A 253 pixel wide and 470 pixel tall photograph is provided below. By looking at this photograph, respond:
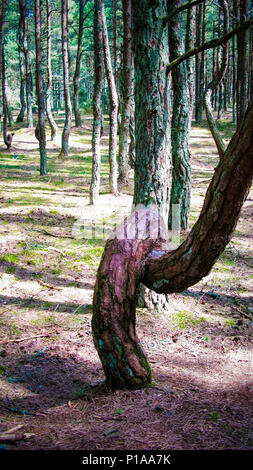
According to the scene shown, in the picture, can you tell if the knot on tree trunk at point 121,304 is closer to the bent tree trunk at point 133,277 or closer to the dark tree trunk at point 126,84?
the bent tree trunk at point 133,277

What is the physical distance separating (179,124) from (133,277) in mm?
6257

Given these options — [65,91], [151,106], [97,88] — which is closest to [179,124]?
[97,88]

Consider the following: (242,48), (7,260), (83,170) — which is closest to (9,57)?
(83,170)

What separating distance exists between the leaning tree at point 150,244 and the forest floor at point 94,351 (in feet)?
1.38

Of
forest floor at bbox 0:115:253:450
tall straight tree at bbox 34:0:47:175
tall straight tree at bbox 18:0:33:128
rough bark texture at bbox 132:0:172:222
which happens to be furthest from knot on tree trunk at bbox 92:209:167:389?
tall straight tree at bbox 18:0:33:128

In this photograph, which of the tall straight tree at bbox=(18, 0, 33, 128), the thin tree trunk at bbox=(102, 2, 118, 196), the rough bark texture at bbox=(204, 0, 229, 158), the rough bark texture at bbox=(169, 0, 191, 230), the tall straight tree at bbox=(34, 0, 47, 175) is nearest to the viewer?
the rough bark texture at bbox=(204, 0, 229, 158)

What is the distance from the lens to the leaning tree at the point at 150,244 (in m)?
2.47

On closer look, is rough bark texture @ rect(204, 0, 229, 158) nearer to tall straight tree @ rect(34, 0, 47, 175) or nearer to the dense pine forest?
the dense pine forest

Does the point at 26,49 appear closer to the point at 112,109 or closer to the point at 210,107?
the point at 112,109

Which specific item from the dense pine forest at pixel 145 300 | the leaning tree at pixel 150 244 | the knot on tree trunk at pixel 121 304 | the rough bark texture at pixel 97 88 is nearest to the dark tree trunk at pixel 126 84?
the rough bark texture at pixel 97 88

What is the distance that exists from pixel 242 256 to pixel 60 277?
3.94 m

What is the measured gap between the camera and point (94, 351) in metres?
5.13

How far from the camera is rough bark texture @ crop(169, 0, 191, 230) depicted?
8375 millimetres

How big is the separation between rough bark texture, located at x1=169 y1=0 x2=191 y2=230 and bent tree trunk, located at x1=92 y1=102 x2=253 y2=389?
17.7ft
